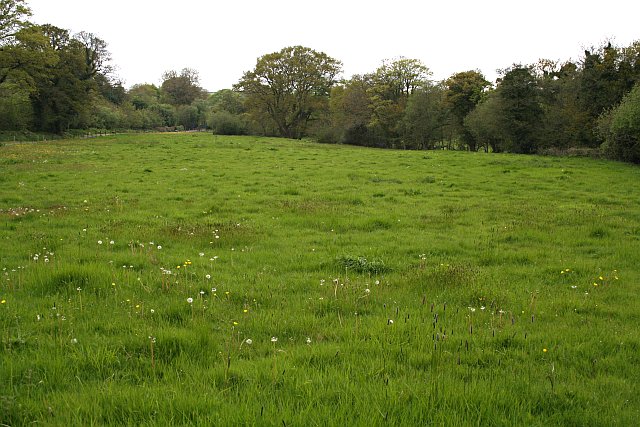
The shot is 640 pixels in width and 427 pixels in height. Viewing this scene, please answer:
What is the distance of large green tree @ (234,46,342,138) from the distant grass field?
2656 inches

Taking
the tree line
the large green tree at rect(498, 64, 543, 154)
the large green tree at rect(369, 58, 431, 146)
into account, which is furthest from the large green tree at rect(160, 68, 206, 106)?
the large green tree at rect(498, 64, 543, 154)

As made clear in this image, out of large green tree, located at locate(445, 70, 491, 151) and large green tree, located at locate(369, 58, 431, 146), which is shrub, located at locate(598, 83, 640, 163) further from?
large green tree, located at locate(369, 58, 431, 146)

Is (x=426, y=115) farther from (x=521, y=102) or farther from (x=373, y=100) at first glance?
(x=521, y=102)

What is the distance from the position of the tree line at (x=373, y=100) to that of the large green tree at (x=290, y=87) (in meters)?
0.20

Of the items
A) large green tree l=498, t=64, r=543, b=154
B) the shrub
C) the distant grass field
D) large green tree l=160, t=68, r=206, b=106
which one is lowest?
the distant grass field

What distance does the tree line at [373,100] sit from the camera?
138ft

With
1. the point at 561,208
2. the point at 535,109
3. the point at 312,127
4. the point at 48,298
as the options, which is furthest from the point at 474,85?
the point at 48,298

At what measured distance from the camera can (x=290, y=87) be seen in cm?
8075

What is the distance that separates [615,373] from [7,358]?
22.2ft

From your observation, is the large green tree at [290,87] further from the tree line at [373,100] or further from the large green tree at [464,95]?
the large green tree at [464,95]

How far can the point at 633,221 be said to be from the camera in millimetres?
14359

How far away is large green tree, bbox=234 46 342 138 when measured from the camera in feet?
256

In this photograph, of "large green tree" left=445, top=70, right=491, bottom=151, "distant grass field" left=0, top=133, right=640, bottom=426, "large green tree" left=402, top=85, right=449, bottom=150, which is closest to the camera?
"distant grass field" left=0, top=133, right=640, bottom=426

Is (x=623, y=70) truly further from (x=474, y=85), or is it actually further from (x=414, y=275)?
(x=414, y=275)
